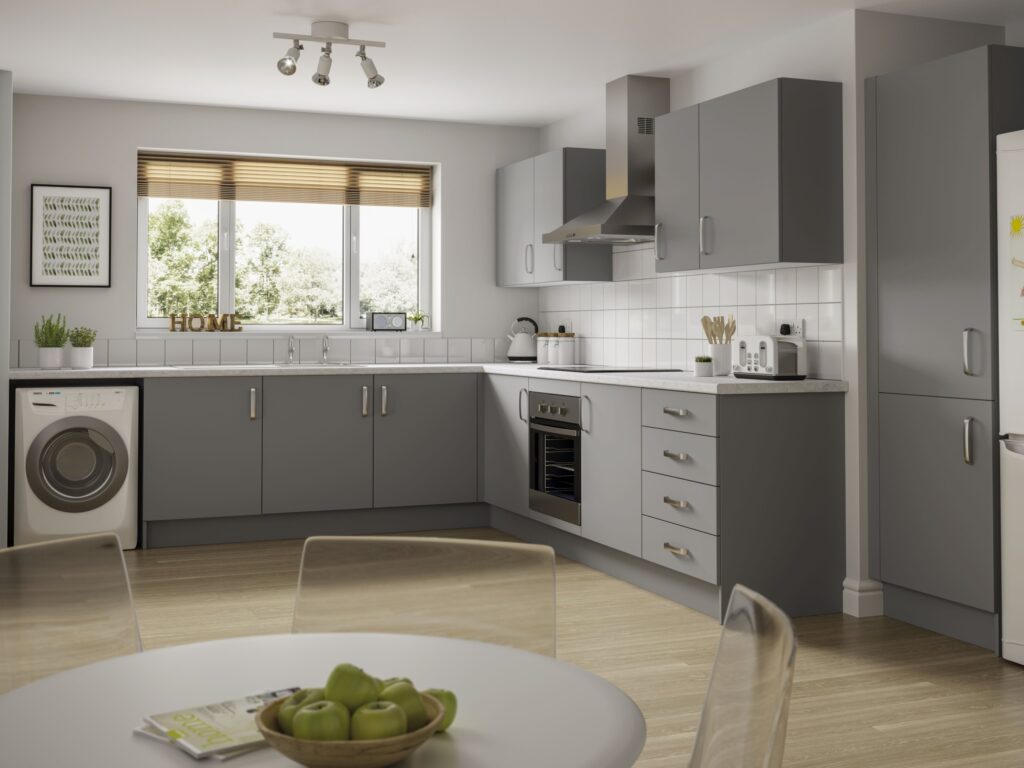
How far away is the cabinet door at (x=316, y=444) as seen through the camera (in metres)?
5.69

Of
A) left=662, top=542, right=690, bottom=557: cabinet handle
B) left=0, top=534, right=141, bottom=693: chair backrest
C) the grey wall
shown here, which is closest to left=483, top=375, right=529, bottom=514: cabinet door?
the grey wall

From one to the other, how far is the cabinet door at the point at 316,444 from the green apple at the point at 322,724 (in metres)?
4.71

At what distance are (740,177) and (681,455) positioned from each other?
114 cm

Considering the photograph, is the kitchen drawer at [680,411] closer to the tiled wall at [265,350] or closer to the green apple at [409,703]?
the tiled wall at [265,350]

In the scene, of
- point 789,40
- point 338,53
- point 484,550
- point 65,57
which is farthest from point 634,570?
point 65,57

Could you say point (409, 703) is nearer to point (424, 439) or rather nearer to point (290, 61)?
point (290, 61)

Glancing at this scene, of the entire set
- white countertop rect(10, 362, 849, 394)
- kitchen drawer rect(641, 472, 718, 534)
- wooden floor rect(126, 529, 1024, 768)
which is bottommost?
wooden floor rect(126, 529, 1024, 768)

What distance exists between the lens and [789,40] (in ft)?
15.0

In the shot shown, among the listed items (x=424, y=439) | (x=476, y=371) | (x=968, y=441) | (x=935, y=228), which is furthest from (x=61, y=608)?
(x=476, y=371)

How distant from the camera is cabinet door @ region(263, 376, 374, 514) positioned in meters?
5.69

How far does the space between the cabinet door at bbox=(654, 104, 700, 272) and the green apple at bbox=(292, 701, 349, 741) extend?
381cm

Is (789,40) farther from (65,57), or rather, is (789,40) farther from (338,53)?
(65,57)

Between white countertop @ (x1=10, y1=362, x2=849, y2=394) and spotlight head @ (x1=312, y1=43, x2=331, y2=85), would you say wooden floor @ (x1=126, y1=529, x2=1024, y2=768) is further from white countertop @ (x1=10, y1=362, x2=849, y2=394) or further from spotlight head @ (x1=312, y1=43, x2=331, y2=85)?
spotlight head @ (x1=312, y1=43, x2=331, y2=85)

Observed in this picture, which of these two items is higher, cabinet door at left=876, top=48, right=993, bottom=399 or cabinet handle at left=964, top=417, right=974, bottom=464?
cabinet door at left=876, top=48, right=993, bottom=399
